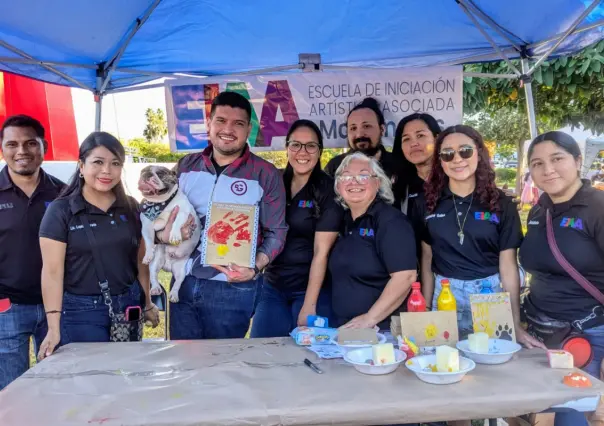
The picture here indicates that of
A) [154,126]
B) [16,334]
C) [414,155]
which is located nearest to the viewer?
[16,334]

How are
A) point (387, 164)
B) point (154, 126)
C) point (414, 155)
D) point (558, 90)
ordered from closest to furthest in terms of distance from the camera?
point (414, 155) → point (387, 164) → point (558, 90) → point (154, 126)

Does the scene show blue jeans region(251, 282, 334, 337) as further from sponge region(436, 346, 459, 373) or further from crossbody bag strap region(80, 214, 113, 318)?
sponge region(436, 346, 459, 373)

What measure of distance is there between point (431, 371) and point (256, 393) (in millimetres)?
782

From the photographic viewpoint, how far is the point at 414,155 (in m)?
3.79

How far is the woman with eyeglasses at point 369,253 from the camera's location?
114 inches

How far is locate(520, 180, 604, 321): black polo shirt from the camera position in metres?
2.76

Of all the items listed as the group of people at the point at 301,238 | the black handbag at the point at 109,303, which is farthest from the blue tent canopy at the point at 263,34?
the black handbag at the point at 109,303

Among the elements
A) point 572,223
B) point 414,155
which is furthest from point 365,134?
point 572,223

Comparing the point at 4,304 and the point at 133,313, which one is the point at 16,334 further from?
the point at 133,313

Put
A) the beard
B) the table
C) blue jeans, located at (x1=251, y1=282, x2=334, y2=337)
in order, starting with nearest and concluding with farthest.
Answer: the table → blue jeans, located at (x1=251, y1=282, x2=334, y2=337) → the beard

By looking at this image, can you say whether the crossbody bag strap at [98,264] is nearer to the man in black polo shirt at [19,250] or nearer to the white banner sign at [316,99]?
the man in black polo shirt at [19,250]

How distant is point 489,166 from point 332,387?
5.99 ft

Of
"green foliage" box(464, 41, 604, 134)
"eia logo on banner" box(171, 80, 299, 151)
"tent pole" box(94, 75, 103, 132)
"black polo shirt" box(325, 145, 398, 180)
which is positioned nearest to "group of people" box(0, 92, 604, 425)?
"black polo shirt" box(325, 145, 398, 180)

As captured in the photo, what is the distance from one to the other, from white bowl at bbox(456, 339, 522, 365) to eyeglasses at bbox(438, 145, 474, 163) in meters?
1.15
